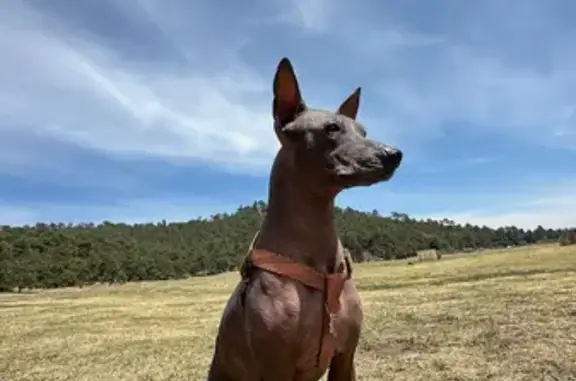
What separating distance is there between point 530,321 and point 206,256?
77077 mm

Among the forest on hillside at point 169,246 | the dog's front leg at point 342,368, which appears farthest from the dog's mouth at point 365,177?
the forest on hillside at point 169,246

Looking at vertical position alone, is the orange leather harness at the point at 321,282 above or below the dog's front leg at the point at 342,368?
above

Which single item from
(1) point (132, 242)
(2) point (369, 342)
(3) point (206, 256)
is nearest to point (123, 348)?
(2) point (369, 342)

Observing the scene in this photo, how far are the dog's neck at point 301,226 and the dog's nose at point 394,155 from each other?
1.31 feet

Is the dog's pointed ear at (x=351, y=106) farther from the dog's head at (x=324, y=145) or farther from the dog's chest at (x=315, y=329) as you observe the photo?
the dog's chest at (x=315, y=329)

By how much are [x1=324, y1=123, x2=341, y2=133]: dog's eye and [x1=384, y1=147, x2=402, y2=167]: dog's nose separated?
296mm

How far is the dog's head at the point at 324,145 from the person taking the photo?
2.96 m

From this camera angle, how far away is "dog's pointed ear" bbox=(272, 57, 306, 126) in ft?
10.3

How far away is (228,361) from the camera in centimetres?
322

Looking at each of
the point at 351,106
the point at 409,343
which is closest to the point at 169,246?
the point at 409,343

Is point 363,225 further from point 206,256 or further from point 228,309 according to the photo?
point 228,309

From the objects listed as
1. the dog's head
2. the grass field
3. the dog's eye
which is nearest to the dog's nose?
the dog's head

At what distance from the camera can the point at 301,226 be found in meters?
3.16

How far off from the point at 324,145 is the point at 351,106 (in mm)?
433
